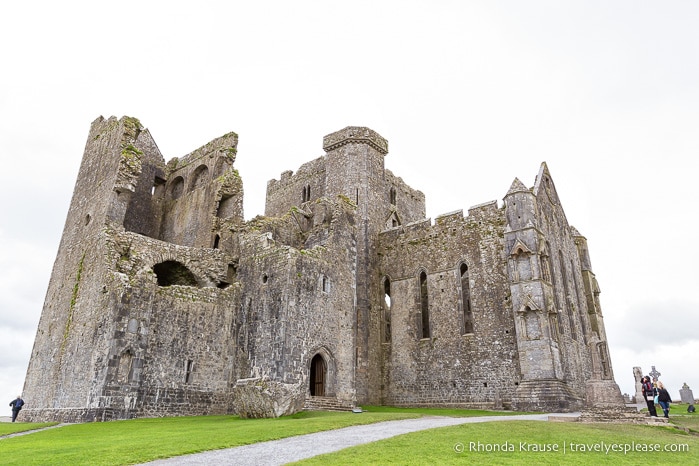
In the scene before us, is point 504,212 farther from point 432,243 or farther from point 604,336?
point 604,336

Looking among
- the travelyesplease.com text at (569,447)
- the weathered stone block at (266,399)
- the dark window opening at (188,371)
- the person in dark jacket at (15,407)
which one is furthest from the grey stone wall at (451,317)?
the person in dark jacket at (15,407)

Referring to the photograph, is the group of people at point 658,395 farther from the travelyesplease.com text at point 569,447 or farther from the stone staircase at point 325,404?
the stone staircase at point 325,404

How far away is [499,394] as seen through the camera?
21797 mm

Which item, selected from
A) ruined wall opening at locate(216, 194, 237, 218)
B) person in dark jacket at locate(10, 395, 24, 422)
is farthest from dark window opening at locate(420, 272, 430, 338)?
person in dark jacket at locate(10, 395, 24, 422)

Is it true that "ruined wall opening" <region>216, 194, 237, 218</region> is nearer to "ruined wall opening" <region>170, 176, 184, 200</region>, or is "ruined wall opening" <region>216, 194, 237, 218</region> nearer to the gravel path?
"ruined wall opening" <region>170, 176, 184, 200</region>

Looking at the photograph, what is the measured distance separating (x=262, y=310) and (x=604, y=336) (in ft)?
66.1

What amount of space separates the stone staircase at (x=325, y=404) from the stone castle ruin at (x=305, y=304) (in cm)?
20

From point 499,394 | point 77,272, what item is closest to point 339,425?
point 499,394

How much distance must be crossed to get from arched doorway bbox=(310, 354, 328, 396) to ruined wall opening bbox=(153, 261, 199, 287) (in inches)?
270

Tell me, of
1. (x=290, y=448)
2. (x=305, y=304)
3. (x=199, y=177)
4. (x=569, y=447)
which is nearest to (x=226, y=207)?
(x=199, y=177)

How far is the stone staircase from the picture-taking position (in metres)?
19.9

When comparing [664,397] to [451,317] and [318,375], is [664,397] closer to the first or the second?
[451,317]

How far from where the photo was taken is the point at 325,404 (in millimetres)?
20422

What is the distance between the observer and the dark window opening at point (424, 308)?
83.8 feet
